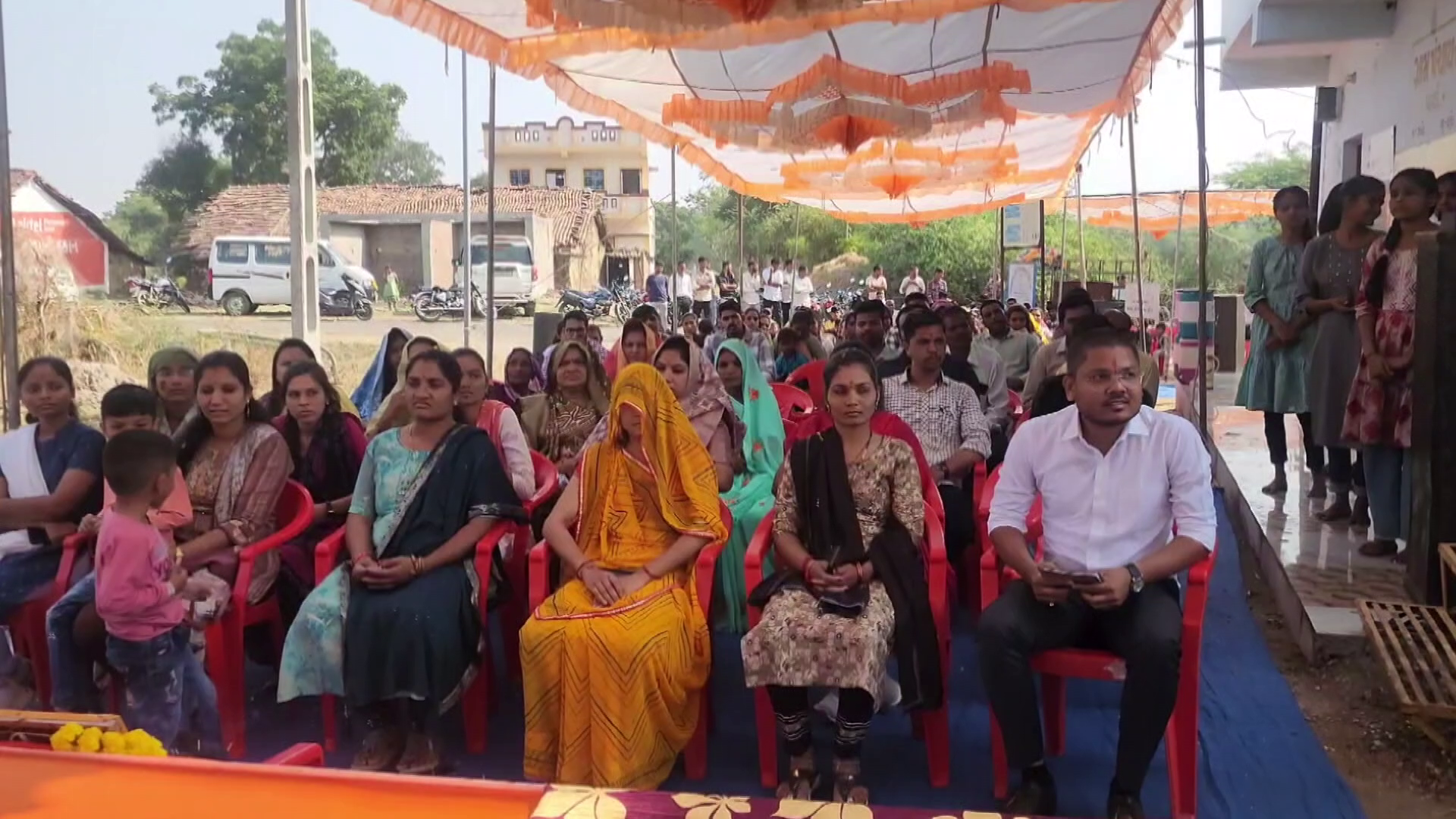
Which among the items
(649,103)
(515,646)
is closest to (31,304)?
(649,103)

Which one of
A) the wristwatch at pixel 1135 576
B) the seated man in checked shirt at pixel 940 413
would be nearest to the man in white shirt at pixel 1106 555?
the wristwatch at pixel 1135 576

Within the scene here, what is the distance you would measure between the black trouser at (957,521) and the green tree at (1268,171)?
5073cm

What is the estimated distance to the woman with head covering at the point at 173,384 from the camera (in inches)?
165

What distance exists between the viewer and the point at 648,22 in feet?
14.6

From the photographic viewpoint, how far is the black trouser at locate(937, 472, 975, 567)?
432cm

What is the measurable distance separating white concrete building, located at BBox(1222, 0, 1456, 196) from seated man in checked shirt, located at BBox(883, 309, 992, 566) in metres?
4.03

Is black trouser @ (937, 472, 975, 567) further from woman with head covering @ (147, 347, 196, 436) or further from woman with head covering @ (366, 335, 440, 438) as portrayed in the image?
woman with head covering @ (147, 347, 196, 436)

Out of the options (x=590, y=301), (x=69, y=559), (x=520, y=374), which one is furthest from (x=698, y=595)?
(x=590, y=301)

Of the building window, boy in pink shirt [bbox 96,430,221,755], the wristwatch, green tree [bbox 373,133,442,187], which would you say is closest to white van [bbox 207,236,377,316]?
the building window

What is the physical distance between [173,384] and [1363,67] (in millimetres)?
8896

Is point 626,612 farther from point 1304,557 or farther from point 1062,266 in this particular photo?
point 1062,266

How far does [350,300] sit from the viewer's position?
886 inches

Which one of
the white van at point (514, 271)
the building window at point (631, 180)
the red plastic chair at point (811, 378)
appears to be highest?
the building window at point (631, 180)

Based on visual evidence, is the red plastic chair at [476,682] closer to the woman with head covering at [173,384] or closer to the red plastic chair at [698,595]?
the red plastic chair at [698,595]
